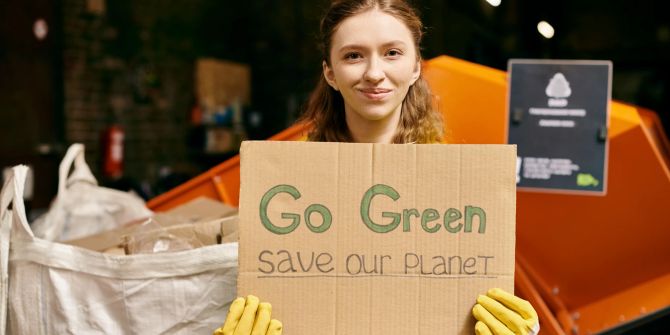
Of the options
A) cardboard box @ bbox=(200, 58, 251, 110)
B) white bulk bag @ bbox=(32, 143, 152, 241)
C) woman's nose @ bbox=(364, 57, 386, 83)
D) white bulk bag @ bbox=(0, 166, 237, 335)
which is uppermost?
cardboard box @ bbox=(200, 58, 251, 110)

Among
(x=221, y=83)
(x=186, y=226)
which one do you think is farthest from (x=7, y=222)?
(x=221, y=83)

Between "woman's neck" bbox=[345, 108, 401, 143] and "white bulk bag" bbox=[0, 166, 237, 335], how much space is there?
0.41 meters

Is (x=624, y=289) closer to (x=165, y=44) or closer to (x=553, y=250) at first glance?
(x=553, y=250)

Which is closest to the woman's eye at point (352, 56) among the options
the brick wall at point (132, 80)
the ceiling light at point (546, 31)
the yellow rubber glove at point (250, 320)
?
the yellow rubber glove at point (250, 320)

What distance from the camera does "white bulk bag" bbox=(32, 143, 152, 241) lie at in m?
2.12

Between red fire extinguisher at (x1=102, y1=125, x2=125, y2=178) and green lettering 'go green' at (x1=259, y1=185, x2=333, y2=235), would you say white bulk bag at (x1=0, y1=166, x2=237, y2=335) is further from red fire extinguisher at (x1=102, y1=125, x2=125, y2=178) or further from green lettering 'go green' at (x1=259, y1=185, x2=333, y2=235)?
red fire extinguisher at (x1=102, y1=125, x2=125, y2=178)

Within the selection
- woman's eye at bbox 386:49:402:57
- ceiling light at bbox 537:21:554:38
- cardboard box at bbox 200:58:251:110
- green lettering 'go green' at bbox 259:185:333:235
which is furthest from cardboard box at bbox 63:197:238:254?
cardboard box at bbox 200:58:251:110

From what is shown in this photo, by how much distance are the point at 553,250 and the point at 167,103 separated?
383cm

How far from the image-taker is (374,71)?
1542 mm

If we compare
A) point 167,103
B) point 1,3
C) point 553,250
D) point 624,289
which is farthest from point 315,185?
point 167,103

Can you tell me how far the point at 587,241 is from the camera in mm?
2152

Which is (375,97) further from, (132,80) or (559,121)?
(132,80)

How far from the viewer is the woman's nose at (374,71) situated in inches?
60.8

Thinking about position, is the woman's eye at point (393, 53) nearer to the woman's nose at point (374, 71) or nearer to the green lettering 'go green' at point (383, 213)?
the woman's nose at point (374, 71)
